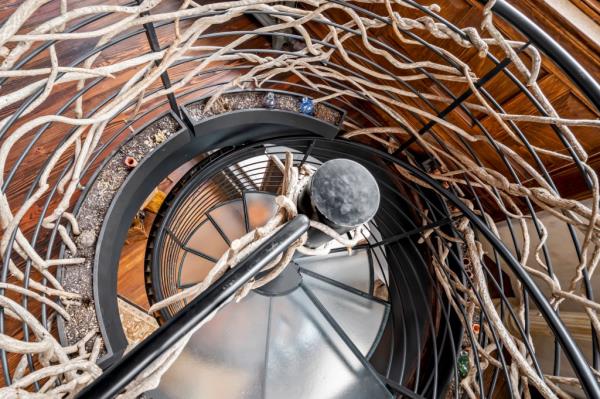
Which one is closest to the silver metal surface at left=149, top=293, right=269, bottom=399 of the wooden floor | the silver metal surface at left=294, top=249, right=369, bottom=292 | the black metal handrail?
the wooden floor

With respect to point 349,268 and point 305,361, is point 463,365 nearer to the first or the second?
point 305,361

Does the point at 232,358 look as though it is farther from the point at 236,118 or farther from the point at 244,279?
the point at 244,279

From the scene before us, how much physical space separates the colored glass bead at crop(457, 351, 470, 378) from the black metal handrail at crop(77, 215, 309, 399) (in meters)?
1.62

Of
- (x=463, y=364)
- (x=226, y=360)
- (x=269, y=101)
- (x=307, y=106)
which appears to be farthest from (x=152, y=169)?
(x=463, y=364)

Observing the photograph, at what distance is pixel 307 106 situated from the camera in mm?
1722

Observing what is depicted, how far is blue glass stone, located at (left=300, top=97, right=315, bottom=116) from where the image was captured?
1.72 m

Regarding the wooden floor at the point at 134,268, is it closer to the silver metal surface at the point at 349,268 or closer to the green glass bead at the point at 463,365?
the silver metal surface at the point at 349,268

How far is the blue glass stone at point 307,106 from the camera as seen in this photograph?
1723mm

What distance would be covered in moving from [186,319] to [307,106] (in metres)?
1.49

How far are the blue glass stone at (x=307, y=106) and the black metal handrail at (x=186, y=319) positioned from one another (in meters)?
1.34

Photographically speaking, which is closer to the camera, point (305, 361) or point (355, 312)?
point (305, 361)

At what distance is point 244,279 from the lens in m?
0.41

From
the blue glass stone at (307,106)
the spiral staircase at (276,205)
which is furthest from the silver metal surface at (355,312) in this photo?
the blue glass stone at (307,106)

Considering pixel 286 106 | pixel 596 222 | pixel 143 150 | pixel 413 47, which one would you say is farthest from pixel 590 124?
pixel 143 150
